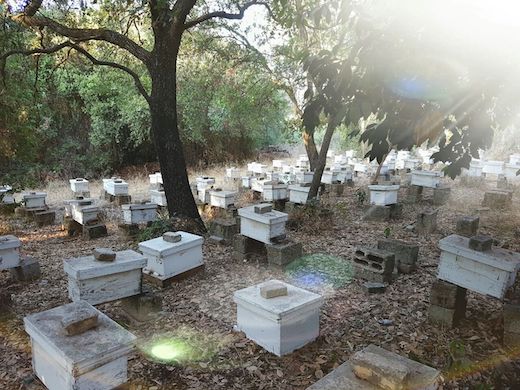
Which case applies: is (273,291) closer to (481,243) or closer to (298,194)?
(481,243)

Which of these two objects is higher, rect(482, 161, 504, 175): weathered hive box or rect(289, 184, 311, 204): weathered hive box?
rect(482, 161, 504, 175): weathered hive box

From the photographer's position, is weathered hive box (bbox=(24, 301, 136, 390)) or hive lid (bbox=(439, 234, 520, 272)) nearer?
weathered hive box (bbox=(24, 301, 136, 390))

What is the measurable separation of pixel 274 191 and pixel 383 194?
247cm

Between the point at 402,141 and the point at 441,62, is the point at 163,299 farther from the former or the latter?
the point at 441,62

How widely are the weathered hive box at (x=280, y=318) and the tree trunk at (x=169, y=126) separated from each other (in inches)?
158

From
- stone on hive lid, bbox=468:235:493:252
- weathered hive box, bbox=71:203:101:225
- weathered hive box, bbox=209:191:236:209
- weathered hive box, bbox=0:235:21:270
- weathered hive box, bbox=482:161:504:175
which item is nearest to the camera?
stone on hive lid, bbox=468:235:493:252

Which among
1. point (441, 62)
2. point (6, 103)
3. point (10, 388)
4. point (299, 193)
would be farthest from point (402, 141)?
point (6, 103)

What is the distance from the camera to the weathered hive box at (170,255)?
499 centimetres

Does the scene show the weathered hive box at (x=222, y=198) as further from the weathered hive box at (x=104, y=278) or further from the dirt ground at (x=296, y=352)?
the weathered hive box at (x=104, y=278)

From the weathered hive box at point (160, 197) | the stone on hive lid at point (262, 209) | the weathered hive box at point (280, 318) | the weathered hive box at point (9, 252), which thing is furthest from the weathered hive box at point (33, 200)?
the weathered hive box at point (280, 318)

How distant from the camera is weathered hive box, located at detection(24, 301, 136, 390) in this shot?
94.0 inches

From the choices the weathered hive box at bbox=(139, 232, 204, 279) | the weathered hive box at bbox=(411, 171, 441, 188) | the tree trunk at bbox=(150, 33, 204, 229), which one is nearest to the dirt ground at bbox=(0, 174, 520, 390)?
the weathered hive box at bbox=(139, 232, 204, 279)

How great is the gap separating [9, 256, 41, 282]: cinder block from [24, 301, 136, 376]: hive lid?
311 cm

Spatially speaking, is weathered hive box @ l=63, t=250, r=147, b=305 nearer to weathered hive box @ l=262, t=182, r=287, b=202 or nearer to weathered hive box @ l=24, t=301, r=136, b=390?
weathered hive box @ l=24, t=301, r=136, b=390
